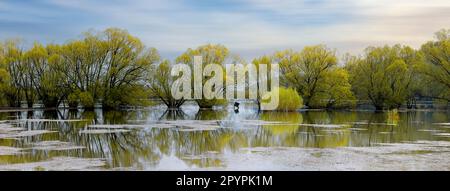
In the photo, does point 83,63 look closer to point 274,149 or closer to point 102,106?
point 102,106

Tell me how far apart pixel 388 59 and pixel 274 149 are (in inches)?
1762

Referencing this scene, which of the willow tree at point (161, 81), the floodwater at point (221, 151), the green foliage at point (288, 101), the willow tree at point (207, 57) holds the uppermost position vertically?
the willow tree at point (207, 57)

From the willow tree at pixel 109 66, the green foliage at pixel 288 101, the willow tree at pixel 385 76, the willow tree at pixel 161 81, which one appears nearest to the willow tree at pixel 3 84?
the willow tree at pixel 109 66

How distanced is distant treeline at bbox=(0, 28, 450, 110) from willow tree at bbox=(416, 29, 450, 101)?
106mm

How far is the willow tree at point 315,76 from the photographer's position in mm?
53322

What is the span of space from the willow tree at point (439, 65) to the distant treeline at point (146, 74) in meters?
0.11

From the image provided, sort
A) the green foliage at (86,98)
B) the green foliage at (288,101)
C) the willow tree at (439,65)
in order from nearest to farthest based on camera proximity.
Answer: the green foliage at (288,101)
the green foliage at (86,98)
the willow tree at (439,65)

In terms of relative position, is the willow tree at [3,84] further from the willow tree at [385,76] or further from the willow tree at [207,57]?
the willow tree at [385,76]

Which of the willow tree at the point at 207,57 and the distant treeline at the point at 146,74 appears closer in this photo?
the distant treeline at the point at 146,74

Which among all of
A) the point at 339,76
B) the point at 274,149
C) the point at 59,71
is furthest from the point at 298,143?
the point at 59,71

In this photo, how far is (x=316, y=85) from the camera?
2148 inches

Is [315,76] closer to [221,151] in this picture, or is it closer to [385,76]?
[385,76]

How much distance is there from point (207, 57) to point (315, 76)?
13.2 m

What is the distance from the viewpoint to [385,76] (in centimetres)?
5384
